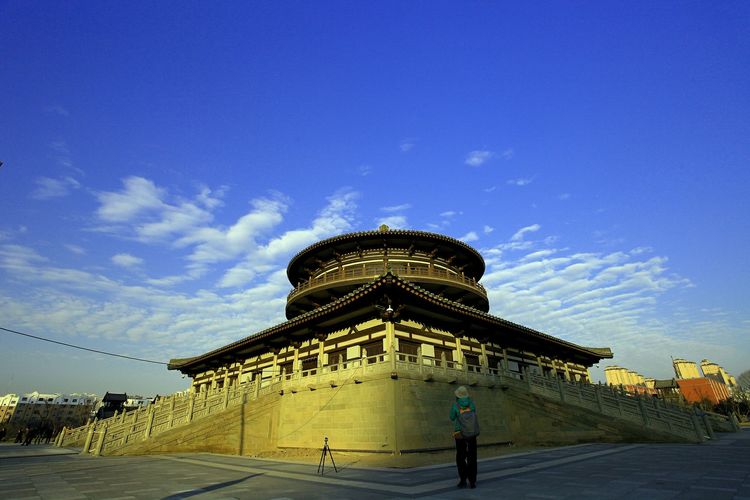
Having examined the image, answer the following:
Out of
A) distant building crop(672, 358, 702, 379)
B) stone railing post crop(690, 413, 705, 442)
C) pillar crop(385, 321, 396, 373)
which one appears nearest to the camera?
pillar crop(385, 321, 396, 373)

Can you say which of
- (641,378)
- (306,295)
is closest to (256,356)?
(306,295)

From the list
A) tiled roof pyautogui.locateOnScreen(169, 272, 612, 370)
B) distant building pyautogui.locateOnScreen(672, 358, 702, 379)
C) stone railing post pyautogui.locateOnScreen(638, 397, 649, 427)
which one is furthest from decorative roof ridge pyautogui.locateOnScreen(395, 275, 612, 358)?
distant building pyautogui.locateOnScreen(672, 358, 702, 379)

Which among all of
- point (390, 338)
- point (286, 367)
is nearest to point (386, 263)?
point (390, 338)

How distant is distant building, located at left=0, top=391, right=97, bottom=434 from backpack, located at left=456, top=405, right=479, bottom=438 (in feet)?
443

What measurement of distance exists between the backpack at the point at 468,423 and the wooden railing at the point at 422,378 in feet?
22.3

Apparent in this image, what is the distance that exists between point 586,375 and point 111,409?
134 feet

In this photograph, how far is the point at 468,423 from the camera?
6410 millimetres

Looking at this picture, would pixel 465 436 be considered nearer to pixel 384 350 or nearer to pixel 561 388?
pixel 384 350

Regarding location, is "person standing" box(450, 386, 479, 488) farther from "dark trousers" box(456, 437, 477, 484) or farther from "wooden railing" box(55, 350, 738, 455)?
"wooden railing" box(55, 350, 738, 455)

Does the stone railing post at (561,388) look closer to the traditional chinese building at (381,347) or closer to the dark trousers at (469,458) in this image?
the traditional chinese building at (381,347)

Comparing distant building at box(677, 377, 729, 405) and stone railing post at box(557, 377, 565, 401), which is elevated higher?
distant building at box(677, 377, 729, 405)

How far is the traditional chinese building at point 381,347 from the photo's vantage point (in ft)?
44.8

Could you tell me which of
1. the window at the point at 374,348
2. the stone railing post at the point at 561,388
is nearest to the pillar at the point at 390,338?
the window at the point at 374,348

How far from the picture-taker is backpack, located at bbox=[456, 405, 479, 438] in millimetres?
6371
